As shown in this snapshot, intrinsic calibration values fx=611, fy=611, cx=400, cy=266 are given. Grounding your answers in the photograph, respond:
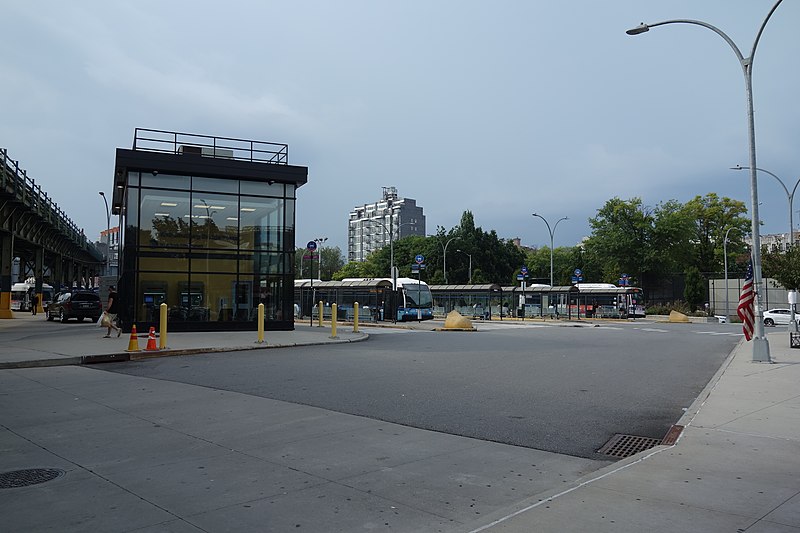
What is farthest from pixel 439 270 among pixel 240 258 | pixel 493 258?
pixel 240 258

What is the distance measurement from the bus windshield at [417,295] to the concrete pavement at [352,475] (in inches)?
1455

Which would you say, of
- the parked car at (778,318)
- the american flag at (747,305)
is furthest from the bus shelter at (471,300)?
the american flag at (747,305)

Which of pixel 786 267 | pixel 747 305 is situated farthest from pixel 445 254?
pixel 747 305

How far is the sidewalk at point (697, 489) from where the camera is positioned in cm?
464

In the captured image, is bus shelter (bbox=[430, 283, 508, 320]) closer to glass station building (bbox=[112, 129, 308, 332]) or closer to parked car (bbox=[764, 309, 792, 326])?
parked car (bbox=[764, 309, 792, 326])

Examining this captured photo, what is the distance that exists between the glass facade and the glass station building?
0.04m

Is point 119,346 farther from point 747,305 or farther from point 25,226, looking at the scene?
point 25,226

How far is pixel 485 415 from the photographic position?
9156mm

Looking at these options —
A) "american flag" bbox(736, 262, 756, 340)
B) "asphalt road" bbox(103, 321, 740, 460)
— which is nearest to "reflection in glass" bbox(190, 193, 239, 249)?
"asphalt road" bbox(103, 321, 740, 460)

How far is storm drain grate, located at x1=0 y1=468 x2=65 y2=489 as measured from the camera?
5789mm

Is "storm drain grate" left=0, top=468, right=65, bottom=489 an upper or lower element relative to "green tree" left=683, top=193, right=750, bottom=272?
lower

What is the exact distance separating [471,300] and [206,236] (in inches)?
1198

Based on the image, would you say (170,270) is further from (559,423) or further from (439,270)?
(439,270)

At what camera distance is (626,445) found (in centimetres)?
756
